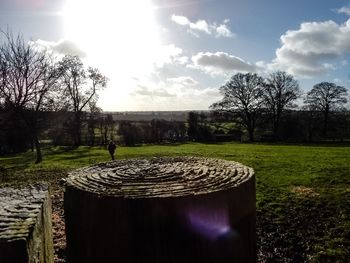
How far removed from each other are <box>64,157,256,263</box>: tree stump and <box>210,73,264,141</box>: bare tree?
47.2 metres

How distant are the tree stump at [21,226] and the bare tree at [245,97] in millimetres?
47424

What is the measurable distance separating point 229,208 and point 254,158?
2101 centimetres

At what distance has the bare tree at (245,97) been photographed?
2120 inches

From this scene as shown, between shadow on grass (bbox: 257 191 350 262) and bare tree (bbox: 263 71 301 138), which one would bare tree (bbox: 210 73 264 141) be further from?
shadow on grass (bbox: 257 191 350 262)

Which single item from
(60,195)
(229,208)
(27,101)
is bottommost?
(60,195)

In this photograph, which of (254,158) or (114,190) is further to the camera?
(254,158)

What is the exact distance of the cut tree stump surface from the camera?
6.91m

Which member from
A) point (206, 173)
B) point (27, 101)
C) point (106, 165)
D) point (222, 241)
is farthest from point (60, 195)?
point (27, 101)

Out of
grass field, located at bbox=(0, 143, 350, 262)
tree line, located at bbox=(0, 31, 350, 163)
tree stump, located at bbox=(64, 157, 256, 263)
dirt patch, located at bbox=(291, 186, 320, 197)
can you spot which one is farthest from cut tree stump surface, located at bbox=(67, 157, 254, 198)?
tree line, located at bbox=(0, 31, 350, 163)

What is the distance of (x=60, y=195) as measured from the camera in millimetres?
16016

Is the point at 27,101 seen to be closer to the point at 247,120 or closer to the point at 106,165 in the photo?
the point at 106,165

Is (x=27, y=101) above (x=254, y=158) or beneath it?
above

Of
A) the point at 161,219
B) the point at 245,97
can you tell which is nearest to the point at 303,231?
the point at 161,219

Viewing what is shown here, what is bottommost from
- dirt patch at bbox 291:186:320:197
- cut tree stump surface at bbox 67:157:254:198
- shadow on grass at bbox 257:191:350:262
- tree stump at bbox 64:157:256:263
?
shadow on grass at bbox 257:191:350:262
